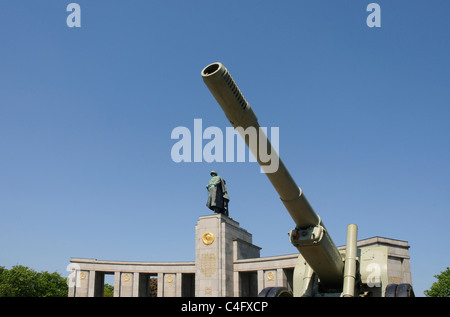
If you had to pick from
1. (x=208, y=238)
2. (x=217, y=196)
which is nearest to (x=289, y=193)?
(x=208, y=238)

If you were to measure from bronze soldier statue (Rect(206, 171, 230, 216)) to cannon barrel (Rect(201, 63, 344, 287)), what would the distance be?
22.5 meters

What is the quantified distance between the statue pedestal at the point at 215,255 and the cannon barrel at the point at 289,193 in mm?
20833

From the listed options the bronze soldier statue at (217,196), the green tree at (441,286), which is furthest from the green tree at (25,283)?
the green tree at (441,286)

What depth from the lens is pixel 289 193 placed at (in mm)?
9305

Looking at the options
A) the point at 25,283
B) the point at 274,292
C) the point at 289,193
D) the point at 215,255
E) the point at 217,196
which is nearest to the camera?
the point at 289,193

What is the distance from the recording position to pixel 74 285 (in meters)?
37.6

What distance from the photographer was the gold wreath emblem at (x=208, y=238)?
106 ft

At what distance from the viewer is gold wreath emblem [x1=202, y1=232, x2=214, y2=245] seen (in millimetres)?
32188

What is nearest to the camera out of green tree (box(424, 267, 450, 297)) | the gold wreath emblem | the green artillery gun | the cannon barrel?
the cannon barrel

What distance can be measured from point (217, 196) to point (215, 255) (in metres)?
4.87

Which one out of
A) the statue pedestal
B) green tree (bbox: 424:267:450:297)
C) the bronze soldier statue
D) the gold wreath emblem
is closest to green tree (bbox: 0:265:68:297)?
the statue pedestal

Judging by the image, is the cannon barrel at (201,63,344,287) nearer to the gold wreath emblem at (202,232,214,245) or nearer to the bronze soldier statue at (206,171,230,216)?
the gold wreath emblem at (202,232,214,245)

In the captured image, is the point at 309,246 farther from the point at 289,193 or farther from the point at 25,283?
the point at 25,283
